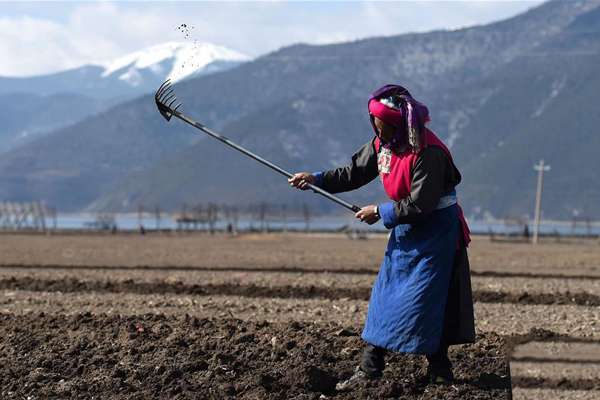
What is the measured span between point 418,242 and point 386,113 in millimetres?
833

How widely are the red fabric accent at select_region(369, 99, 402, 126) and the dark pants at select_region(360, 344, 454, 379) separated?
4.82ft

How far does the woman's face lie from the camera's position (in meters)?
7.01

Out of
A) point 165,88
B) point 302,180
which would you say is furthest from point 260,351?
point 165,88

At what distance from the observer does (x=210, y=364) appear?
7.72m

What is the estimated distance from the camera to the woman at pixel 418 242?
686cm

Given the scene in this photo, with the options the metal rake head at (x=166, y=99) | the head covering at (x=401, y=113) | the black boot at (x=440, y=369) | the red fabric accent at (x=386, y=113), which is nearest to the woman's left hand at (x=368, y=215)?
the head covering at (x=401, y=113)

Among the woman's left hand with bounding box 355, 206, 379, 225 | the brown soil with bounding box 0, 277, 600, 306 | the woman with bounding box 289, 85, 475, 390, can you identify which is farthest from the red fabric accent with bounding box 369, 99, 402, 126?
the brown soil with bounding box 0, 277, 600, 306

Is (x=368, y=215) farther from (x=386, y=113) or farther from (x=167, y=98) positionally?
(x=167, y=98)

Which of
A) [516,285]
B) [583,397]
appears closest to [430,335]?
[583,397]

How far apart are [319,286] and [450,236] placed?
10.0m

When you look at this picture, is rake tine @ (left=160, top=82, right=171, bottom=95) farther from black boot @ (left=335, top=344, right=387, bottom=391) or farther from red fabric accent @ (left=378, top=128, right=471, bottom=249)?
black boot @ (left=335, top=344, right=387, bottom=391)

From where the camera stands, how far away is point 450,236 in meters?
6.97

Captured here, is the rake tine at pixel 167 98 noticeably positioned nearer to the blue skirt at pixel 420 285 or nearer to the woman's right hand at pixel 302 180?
the woman's right hand at pixel 302 180

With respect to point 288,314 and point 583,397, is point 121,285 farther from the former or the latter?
point 583,397
